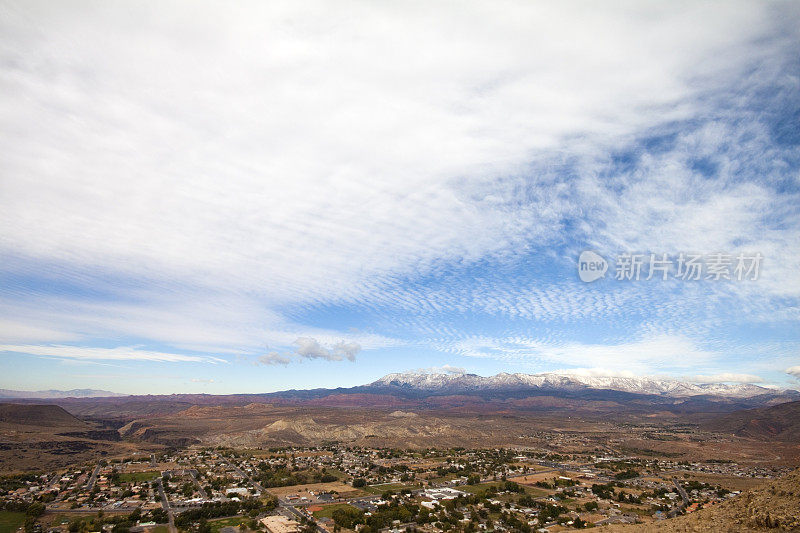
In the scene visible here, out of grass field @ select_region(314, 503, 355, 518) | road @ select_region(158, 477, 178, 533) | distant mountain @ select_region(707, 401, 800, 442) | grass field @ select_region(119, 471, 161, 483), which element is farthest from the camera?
distant mountain @ select_region(707, 401, 800, 442)

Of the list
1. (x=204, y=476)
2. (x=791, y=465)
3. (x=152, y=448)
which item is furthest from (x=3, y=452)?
(x=791, y=465)

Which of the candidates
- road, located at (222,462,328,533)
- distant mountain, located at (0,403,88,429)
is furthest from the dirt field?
distant mountain, located at (0,403,88,429)

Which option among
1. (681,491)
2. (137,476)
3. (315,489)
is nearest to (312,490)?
(315,489)

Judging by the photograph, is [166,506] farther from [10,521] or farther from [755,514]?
[755,514]

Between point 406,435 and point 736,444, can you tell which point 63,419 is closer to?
point 406,435

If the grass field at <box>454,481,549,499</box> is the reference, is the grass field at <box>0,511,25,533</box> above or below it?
above

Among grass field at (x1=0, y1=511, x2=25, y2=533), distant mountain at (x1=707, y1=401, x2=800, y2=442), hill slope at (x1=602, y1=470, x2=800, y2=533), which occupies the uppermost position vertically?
hill slope at (x1=602, y1=470, x2=800, y2=533)

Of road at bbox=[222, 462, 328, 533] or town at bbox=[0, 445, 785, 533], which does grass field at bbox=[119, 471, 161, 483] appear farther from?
road at bbox=[222, 462, 328, 533]

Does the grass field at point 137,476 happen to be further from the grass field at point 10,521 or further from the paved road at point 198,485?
the grass field at point 10,521
